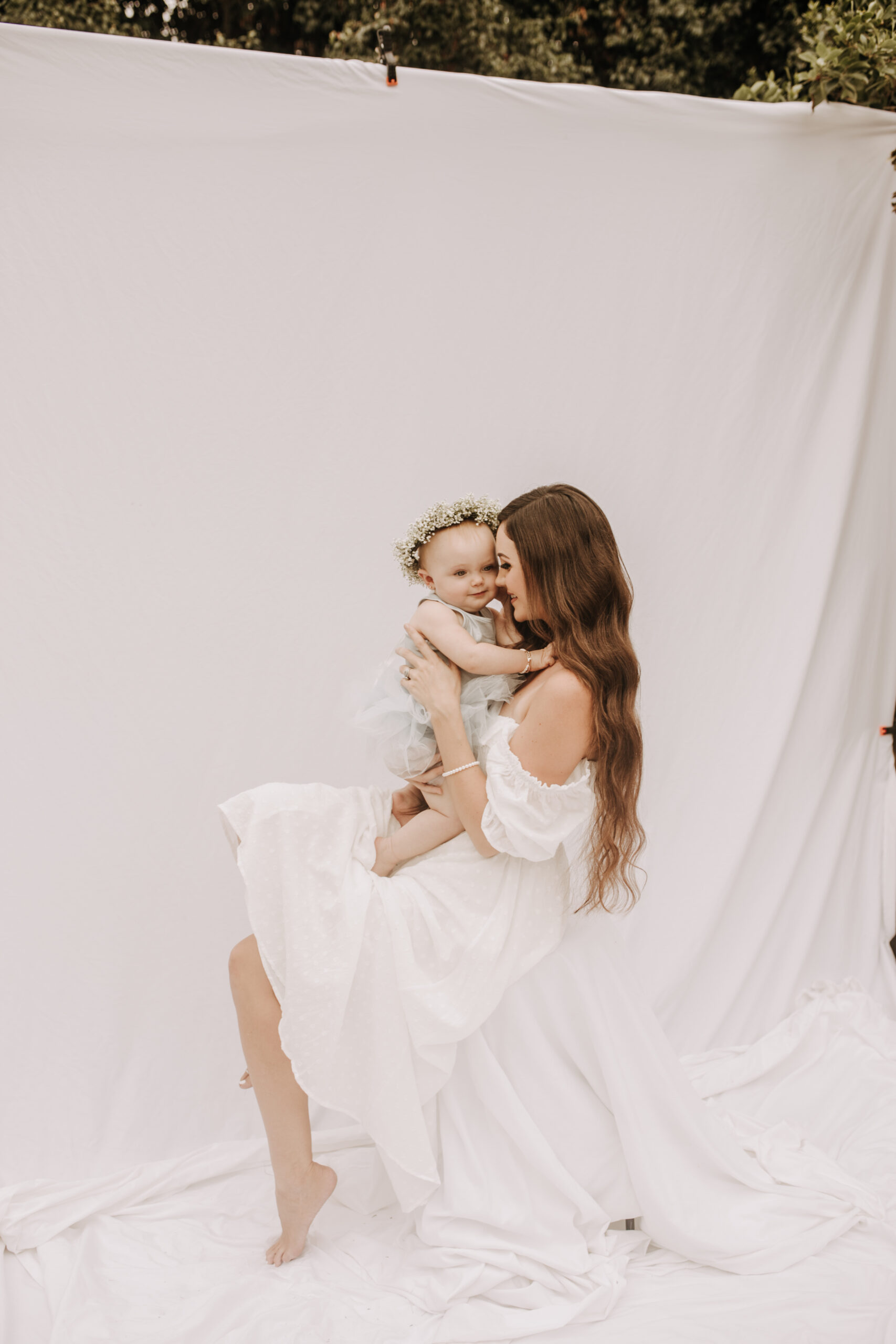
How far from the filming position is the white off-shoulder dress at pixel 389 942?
1.70 metres

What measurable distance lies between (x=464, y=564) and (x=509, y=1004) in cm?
82

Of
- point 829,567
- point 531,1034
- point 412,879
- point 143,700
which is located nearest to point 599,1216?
point 531,1034

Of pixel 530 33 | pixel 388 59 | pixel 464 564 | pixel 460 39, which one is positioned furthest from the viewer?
pixel 530 33

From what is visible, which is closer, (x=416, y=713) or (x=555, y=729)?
(x=555, y=729)

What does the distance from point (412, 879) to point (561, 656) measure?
486 mm

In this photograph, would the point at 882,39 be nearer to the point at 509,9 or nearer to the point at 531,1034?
the point at 531,1034

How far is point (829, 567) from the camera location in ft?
9.12

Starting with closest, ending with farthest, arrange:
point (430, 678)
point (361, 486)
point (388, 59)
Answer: point (430, 678)
point (388, 59)
point (361, 486)

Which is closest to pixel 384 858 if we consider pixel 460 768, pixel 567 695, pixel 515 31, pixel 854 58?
pixel 460 768

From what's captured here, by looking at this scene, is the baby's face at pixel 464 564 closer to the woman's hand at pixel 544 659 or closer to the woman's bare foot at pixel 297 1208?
the woman's hand at pixel 544 659

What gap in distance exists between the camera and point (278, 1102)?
1.80 metres

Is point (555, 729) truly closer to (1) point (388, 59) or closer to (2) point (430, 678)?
(2) point (430, 678)

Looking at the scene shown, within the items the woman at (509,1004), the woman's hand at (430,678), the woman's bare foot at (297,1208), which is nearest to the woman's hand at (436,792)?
the woman at (509,1004)

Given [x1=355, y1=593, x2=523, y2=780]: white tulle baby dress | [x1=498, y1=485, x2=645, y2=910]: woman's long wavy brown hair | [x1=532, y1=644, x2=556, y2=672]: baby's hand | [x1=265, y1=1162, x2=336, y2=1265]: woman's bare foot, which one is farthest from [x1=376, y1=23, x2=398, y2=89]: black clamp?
[x1=265, y1=1162, x2=336, y2=1265]: woman's bare foot
